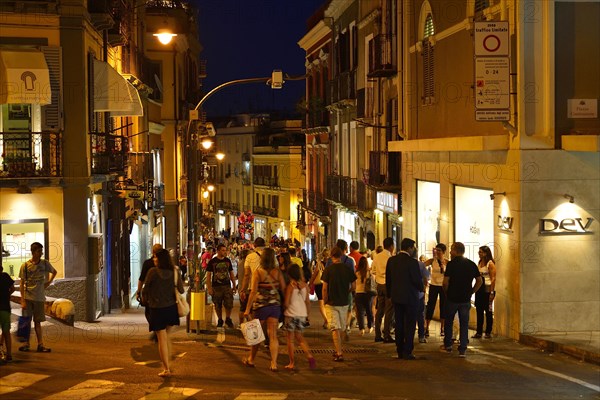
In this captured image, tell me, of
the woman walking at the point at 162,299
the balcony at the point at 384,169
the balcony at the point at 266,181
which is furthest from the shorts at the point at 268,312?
the balcony at the point at 266,181

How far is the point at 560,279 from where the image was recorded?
17.3 meters

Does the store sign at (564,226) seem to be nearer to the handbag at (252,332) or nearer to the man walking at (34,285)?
the handbag at (252,332)

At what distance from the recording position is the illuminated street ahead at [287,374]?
1168 centimetres

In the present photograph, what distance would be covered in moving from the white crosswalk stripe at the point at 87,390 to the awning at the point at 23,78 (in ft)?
28.0

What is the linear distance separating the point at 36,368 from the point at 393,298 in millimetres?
→ 5088

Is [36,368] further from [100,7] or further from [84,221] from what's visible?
[100,7]

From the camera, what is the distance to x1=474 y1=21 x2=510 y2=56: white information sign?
17.3 m

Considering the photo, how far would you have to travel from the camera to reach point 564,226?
17172 millimetres

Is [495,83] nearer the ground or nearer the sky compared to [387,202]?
nearer the sky

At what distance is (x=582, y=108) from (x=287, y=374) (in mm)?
7539

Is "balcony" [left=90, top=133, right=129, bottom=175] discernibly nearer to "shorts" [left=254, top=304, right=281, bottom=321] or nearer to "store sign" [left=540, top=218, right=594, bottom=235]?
"shorts" [left=254, top=304, right=281, bottom=321]

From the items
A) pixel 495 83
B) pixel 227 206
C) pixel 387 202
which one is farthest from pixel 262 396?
pixel 227 206

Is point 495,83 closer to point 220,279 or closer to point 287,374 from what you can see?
point 220,279

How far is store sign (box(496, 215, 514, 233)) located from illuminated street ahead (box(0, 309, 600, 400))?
7.29 ft
